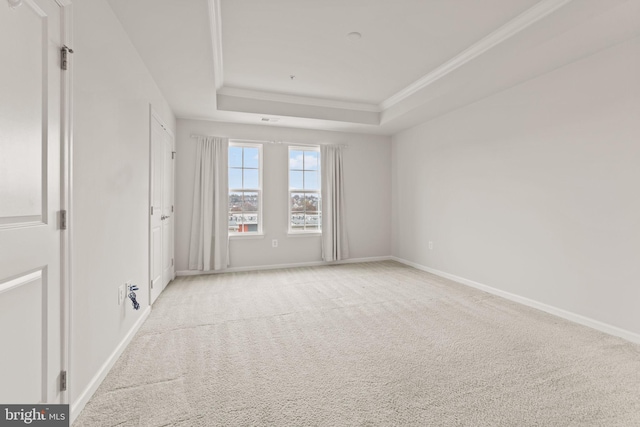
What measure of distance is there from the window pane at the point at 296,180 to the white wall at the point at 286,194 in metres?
0.15

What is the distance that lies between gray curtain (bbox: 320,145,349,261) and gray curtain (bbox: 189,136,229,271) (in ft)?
5.63

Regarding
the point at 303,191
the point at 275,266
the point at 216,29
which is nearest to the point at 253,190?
the point at 303,191

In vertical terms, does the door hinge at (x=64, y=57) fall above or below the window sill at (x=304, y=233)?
above

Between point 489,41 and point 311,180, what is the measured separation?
10.6 feet

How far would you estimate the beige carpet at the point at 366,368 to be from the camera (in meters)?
1.55

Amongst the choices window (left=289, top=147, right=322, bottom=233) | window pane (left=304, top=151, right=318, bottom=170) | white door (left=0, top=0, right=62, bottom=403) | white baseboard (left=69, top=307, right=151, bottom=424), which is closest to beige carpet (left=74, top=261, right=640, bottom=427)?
white baseboard (left=69, top=307, right=151, bottom=424)

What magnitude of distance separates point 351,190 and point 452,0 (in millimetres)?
3398

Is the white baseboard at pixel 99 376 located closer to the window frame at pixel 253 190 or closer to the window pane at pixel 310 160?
the window frame at pixel 253 190

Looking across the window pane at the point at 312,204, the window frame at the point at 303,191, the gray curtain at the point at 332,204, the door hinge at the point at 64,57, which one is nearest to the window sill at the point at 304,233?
the window frame at the point at 303,191

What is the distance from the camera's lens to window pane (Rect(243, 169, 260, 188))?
16.0ft

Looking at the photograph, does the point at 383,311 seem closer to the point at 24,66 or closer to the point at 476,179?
the point at 476,179

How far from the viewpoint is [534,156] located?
3113mm

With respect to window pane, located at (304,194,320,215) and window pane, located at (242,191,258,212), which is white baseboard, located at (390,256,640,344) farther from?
window pane, located at (242,191,258,212)

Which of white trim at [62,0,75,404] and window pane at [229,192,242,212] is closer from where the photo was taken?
white trim at [62,0,75,404]
